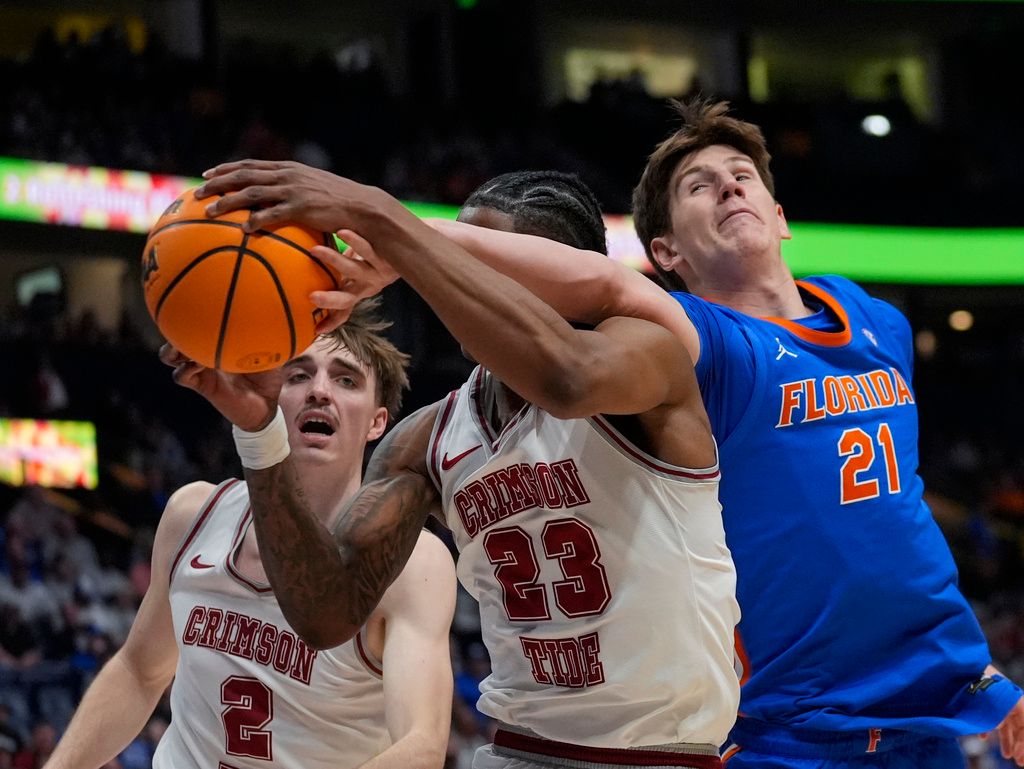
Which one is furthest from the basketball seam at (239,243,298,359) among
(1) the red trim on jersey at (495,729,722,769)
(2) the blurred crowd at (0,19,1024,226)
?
(2) the blurred crowd at (0,19,1024,226)

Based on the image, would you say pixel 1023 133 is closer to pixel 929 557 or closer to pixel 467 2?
pixel 467 2

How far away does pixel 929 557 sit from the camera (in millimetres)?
3377

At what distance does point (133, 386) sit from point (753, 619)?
483 inches

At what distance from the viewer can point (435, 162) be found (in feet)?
59.9

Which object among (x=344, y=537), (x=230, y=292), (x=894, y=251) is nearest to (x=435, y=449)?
(x=344, y=537)

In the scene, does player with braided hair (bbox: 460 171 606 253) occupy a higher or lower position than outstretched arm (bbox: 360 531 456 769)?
higher

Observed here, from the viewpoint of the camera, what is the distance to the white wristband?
112 inches

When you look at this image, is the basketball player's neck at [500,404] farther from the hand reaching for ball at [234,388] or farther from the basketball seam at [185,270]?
the basketball seam at [185,270]

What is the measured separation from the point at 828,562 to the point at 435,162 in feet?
50.7

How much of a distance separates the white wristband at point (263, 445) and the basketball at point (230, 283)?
0.30m

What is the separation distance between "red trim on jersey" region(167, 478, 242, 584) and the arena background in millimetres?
5878

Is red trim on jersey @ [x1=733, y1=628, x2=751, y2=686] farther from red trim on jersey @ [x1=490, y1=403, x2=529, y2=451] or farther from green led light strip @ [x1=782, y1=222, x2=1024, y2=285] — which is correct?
green led light strip @ [x1=782, y1=222, x2=1024, y2=285]

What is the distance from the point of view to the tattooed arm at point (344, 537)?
2.92 meters

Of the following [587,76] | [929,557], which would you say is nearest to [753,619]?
[929,557]
